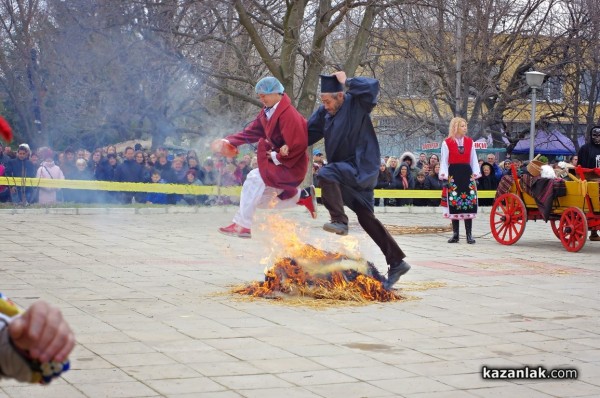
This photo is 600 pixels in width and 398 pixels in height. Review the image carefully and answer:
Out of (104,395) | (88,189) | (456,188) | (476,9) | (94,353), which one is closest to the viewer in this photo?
(104,395)

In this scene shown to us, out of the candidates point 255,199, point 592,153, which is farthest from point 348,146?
point 592,153

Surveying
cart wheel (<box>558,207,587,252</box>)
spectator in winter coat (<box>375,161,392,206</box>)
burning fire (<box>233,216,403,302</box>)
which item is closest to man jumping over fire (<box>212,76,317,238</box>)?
burning fire (<box>233,216,403,302</box>)

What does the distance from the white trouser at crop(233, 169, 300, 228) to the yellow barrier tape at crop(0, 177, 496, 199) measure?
11.1 m

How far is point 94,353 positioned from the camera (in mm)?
6348

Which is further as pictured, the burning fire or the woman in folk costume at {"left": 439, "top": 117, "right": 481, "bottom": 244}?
the woman in folk costume at {"left": 439, "top": 117, "right": 481, "bottom": 244}

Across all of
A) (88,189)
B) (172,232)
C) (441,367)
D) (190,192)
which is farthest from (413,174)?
(441,367)

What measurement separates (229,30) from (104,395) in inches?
676

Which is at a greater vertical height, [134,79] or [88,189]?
[134,79]

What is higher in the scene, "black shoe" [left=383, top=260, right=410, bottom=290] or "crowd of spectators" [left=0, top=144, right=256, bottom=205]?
"crowd of spectators" [left=0, top=144, right=256, bottom=205]

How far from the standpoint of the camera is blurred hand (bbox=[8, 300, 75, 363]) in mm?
2629

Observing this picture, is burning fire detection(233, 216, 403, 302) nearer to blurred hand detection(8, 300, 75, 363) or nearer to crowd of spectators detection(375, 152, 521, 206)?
blurred hand detection(8, 300, 75, 363)

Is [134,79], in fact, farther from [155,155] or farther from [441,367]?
[441,367]

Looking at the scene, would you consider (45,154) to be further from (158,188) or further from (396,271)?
(396,271)

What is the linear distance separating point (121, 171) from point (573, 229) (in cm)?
1061
